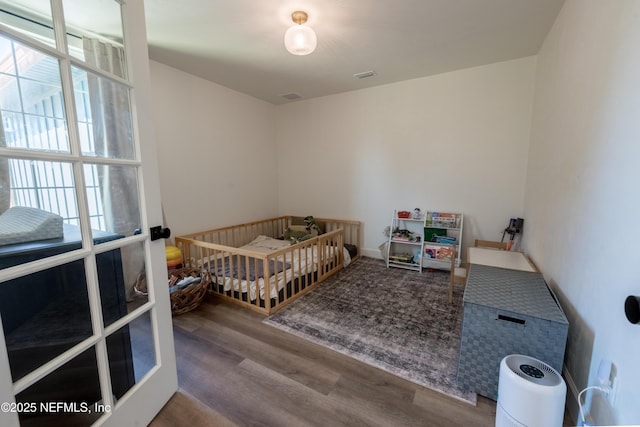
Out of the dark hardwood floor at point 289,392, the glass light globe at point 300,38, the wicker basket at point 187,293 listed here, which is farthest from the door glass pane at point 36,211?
the glass light globe at point 300,38

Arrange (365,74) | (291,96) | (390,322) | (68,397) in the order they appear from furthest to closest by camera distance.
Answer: (291,96) → (365,74) → (390,322) → (68,397)

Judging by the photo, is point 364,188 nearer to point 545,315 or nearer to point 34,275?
point 545,315

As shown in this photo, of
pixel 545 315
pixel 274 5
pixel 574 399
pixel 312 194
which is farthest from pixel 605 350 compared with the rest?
pixel 312 194

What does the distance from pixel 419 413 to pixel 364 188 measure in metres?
2.97

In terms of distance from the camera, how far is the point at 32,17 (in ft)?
3.02

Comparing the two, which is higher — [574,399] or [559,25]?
[559,25]

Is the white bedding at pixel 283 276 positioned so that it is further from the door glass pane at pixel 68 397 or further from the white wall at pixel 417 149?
the door glass pane at pixel 68 397

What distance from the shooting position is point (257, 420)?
54.5 inches

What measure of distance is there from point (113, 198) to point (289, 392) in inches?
56.8

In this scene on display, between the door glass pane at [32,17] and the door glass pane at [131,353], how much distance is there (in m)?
1.23

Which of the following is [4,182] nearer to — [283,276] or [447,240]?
[283,276]

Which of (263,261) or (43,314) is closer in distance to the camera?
Result: (43,314)

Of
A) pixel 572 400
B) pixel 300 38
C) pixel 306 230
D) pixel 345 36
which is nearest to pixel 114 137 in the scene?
pixel 300 38

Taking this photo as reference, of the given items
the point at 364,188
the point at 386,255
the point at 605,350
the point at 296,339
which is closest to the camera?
the point at 605,350
